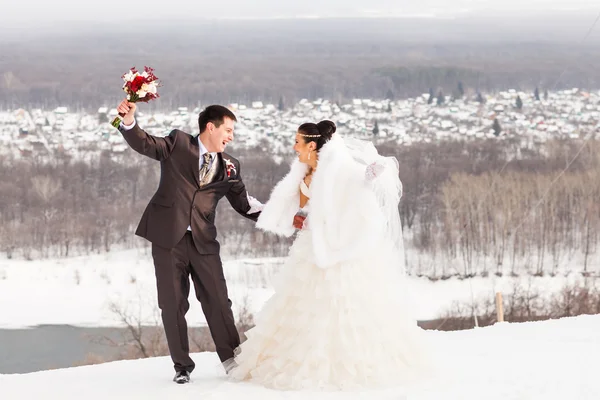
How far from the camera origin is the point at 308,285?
5.11 m

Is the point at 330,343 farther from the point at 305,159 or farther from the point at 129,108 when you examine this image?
the point at 129,108

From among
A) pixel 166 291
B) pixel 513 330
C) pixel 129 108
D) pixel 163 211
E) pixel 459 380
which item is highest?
pixel 129 108

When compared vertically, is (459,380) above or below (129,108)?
below

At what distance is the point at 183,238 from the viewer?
526cm

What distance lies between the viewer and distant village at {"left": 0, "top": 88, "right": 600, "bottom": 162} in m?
68.1

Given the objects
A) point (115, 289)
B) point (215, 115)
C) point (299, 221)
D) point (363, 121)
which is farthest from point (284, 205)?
point (363, 121)

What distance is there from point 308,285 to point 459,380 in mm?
856

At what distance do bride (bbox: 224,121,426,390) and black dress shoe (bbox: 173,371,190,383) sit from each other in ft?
0.95

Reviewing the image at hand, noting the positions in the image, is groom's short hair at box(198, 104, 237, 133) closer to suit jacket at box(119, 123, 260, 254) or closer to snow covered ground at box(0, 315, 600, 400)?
suit jacket at box(119, 123, 260, 254)

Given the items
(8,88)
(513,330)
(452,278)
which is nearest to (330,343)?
(513,330)

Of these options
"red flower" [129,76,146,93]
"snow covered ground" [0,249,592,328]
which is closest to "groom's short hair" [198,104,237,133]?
"red flower" [129,76,146,93]

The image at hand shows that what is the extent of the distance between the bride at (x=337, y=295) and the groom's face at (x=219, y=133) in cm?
36

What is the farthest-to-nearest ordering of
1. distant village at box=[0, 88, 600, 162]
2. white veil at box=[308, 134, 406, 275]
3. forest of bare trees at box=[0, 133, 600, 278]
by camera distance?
1. distant village at box=[0, 88, 600, 162]
2. forest of bare trees at box=[0, 133, 600, 278]
3. white veil at box=[308, 134, 406, 275]

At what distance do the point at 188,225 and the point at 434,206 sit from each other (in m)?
43.4
